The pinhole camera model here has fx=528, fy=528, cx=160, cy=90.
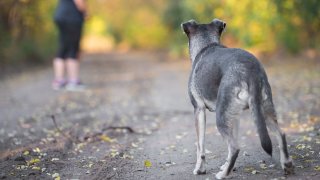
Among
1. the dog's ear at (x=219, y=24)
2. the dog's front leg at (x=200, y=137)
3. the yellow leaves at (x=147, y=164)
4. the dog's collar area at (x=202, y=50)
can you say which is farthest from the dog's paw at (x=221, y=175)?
the dog's ear at (x=219, y=24)

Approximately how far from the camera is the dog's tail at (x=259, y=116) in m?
4.83

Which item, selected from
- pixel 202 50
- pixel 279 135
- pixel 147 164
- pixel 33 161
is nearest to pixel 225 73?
pixel 279 135

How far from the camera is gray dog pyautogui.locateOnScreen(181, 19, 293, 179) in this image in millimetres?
4944

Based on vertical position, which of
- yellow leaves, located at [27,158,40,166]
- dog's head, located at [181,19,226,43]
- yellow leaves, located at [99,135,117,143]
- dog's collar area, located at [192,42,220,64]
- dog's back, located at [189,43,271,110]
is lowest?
yellow leaves, located at [27,158,40,166]

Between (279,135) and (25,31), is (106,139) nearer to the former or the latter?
(279,135)

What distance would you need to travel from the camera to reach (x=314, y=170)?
5395mm

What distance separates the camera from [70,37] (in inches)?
494

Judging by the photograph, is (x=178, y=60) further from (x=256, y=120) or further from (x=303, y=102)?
(x=256, y=120)

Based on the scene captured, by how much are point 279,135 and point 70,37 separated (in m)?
8.29

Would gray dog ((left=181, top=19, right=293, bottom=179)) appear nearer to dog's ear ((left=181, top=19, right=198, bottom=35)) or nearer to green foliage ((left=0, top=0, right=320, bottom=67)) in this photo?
dog's ear ((left=181, top=19, right=198, bottom=35))

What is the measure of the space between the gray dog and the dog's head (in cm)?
42

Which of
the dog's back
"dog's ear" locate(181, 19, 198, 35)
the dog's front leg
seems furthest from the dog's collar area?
the dog's front leg

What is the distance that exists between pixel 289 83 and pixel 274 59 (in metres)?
5.37

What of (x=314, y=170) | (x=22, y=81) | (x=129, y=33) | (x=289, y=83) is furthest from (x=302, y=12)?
(x=129, y=33)
